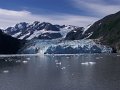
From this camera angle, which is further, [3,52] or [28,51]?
[3,52]

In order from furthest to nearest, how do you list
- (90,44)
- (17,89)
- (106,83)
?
(90,44) → (106,83) → (17,89)

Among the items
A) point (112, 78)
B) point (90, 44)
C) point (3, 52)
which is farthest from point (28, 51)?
point (112, 78)

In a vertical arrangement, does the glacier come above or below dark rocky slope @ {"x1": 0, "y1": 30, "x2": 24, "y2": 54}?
below

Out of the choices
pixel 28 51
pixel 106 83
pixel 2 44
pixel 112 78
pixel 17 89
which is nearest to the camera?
pixel 17 89

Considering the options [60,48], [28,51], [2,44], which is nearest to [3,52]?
[2,44]

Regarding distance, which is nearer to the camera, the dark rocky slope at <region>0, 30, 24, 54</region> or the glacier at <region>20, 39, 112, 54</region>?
the glacier at <region>20, 39, 112, 54</region>

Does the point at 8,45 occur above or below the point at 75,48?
above

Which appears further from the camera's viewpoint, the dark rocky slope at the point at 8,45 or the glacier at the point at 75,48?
the dark rocky slope at the point at 8,45

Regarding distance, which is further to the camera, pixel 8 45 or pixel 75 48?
pixel 8 45

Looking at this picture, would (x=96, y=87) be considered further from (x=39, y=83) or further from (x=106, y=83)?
(x=39, y=83)

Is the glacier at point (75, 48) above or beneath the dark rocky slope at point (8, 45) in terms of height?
beneath
